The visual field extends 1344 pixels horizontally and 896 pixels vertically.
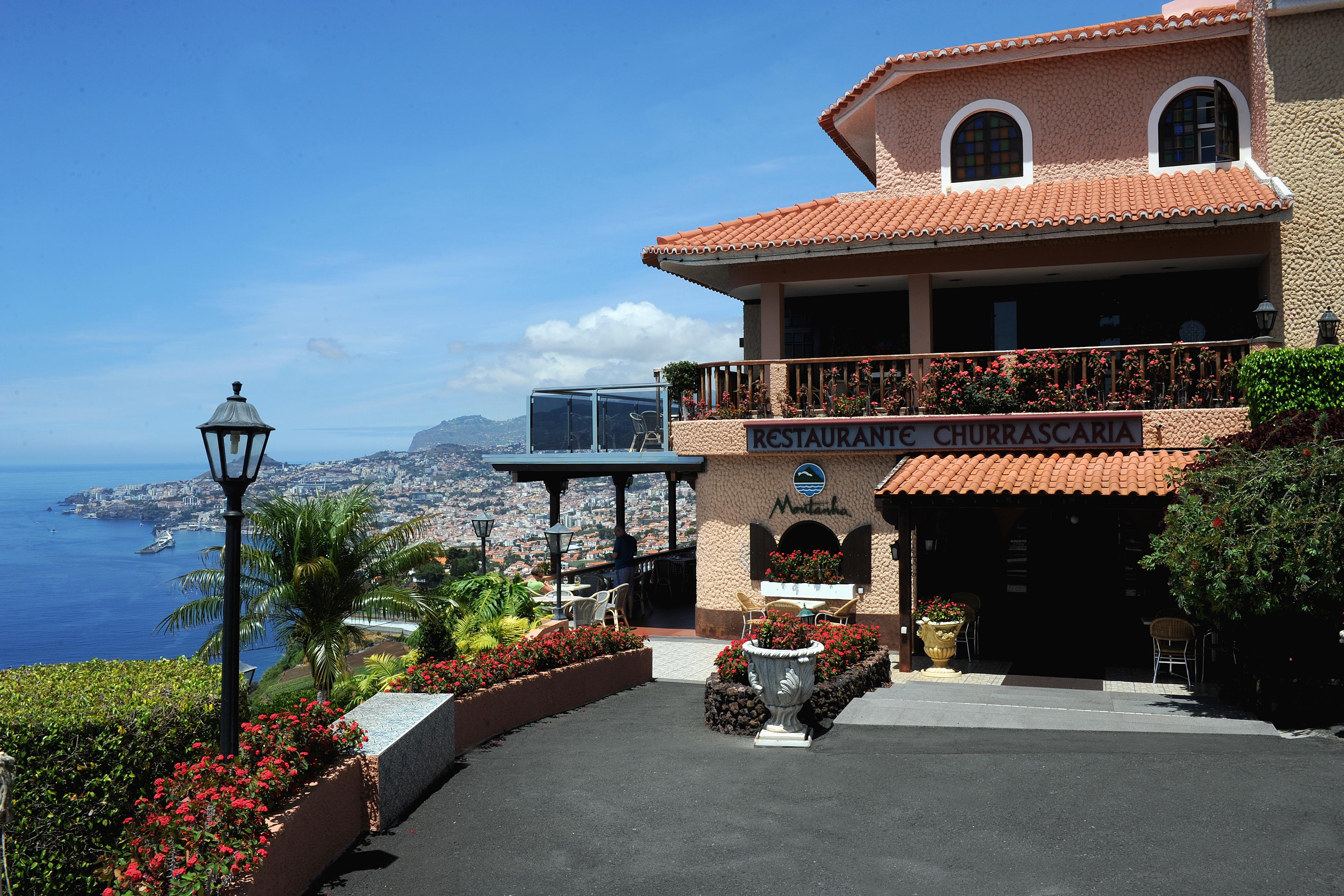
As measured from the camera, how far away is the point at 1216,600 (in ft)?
34.8

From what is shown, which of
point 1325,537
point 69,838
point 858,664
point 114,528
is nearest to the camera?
point 69,838

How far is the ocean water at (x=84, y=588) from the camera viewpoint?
9144 cm

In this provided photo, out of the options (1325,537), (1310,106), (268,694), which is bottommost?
(268,694)

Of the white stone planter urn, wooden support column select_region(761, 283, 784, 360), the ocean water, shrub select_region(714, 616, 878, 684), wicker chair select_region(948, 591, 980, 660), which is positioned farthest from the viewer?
the ocean water

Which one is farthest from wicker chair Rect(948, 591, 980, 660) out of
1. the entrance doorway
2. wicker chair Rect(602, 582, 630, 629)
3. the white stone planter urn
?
the white stone planter urn

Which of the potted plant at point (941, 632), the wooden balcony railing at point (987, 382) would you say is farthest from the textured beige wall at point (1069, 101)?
the potted plant at point (941, 632)

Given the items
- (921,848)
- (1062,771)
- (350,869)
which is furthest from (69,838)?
(1062,771)

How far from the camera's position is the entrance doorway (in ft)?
54.5

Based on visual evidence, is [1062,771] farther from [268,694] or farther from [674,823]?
[268,694]

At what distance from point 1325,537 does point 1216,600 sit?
47.2 inches

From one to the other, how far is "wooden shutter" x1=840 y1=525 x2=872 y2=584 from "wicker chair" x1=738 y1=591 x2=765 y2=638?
162 cm

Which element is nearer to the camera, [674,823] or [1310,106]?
[674,823]

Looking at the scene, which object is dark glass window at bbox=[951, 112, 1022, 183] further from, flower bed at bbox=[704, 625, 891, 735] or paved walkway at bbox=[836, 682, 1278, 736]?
paved walkway at bbox=[836, 682, 1278, 736]

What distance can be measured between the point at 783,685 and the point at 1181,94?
1396cm
